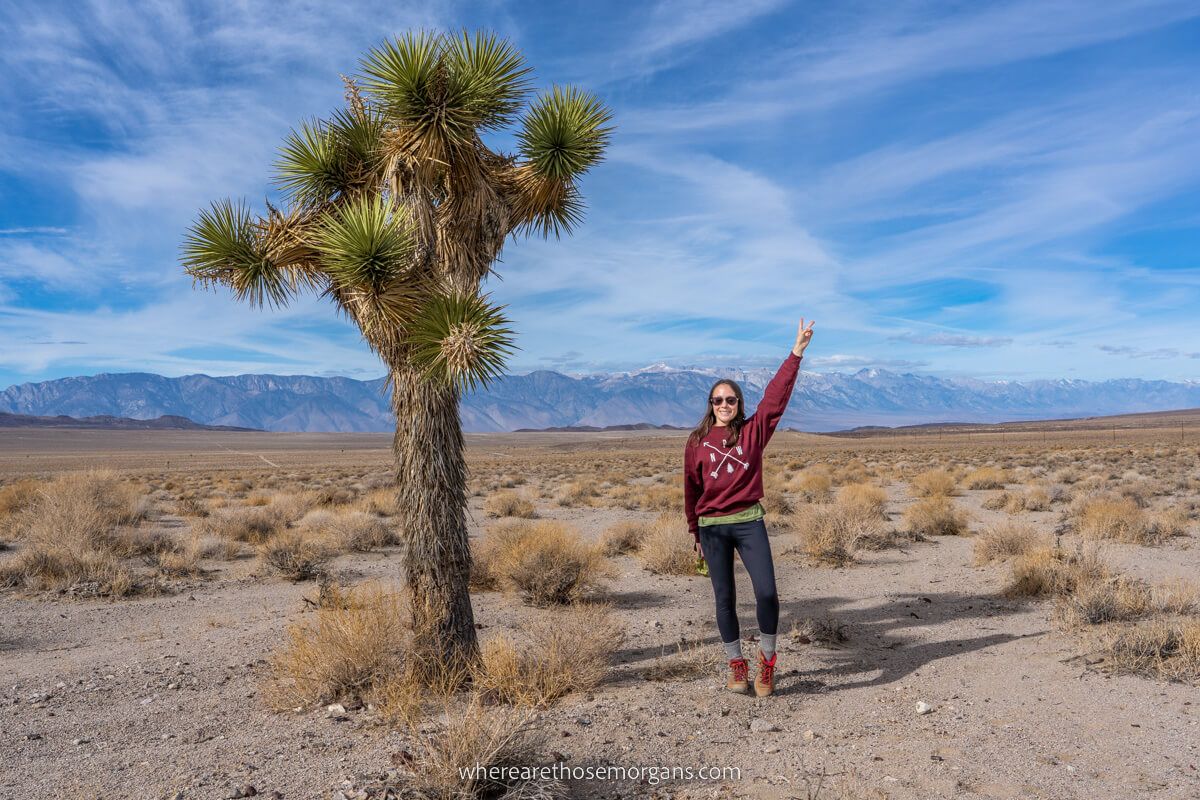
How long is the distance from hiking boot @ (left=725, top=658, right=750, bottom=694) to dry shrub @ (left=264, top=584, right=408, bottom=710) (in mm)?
2539

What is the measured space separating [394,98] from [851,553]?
377 inches

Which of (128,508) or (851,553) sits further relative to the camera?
(128,508)

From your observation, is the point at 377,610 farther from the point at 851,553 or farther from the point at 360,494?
the point at 360,494

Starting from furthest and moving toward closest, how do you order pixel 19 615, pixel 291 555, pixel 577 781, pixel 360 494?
1. pixel 360 494
2. pixel 291 555
3. pixel 19 615
4. pixel 577 781

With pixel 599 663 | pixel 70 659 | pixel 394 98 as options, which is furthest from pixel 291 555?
pixel 394 98

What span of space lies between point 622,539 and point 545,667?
7686mm

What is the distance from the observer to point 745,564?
5242 mm

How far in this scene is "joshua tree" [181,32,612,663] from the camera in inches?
213

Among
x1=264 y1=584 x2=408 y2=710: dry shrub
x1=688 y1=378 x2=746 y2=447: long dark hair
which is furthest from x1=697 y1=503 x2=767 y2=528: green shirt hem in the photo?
x1=264 y1=584 x2=408 y2=710: dry shrub

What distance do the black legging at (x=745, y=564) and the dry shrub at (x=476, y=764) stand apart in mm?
2024

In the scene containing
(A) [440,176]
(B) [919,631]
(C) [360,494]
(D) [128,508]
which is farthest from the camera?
(C) [360,494]

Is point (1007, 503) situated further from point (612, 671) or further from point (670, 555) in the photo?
point (612, 671)

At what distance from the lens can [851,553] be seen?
1184 cm

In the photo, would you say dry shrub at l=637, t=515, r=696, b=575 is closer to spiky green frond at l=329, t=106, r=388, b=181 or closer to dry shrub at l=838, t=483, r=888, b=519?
dry shrub at l=838, t=483, r=888, b=519
